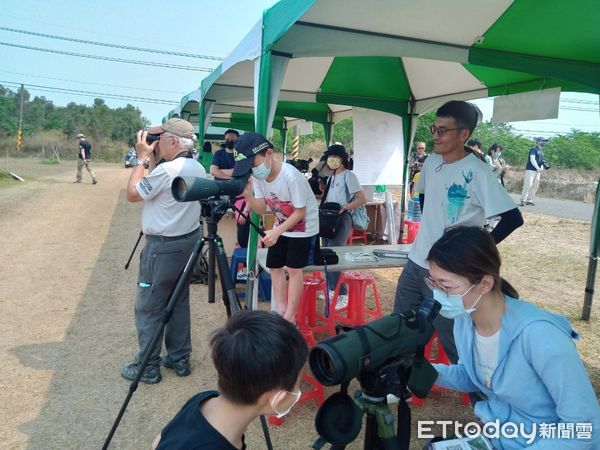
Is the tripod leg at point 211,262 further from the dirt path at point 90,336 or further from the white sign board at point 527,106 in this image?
the white sign board at point 527,106

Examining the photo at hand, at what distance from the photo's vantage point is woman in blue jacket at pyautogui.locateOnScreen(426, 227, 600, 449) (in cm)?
118

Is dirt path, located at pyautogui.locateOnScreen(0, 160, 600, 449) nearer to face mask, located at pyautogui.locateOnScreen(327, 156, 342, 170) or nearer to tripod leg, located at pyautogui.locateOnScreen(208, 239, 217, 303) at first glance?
tripod leg, located at pyautogui.locateOnScreen(208, 239, 217, 303)

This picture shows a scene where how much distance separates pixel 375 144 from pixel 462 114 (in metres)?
4.08

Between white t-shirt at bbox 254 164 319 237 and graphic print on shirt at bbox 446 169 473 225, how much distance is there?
2.83 ft

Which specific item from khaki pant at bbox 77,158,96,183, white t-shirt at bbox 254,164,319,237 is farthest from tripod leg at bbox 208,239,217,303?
khaki pant at bbox 77,158,96,183

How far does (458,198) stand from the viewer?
7.38 feet

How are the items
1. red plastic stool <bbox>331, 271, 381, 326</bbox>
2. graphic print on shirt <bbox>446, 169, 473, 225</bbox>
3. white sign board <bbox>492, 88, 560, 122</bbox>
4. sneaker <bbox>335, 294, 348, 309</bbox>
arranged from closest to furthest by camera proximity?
1. graphic print on shirt <bbox>446, 169, 473, 225</bbox>
2. red plastic stool <bbox>331, 271, 381, 326</bbox>
3. white sign board <bbox>492, 88, 560, 122</bbox>
4. sneaker <bbox>335, 294, 348, 309</bbox>

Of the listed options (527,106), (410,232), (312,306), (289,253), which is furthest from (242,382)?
(410,232)

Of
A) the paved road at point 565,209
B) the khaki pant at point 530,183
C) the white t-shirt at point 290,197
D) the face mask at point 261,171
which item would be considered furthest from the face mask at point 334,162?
the khaki pant at point 530,183

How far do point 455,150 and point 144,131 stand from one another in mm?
1801

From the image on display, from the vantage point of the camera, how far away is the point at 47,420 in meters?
2.38

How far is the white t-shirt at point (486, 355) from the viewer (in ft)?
4.58

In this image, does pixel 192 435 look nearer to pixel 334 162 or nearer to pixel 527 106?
pixel 334 162

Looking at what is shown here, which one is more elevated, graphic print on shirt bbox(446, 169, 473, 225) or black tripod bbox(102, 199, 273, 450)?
graphic print on shirt bbox(446, 169, 473, 225)
